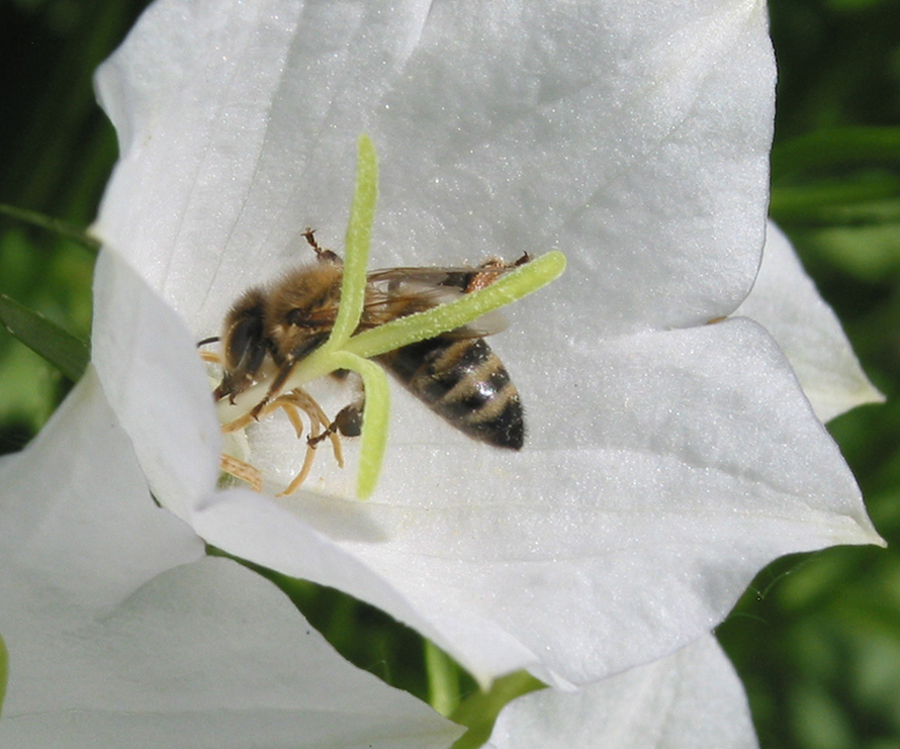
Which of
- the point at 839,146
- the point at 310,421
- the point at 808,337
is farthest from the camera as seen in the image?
the point at 839,146

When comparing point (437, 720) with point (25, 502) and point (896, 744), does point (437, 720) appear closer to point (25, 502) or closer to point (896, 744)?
point (25, 502)

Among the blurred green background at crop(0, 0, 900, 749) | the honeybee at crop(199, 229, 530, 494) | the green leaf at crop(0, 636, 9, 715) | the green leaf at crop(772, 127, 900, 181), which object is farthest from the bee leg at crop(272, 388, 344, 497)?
the green leaf at crop(772, 127, 900, 181)

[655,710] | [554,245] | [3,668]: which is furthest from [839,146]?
[3,668]

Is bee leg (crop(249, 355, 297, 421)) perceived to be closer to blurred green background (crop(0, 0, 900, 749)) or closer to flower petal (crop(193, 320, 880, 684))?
flower petal (crop(193, 320, 880, 684))

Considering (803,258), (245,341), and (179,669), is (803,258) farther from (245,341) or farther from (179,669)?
(179,669)

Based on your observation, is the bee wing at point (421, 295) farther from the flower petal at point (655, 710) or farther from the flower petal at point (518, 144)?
the flower petal at point (655, 710)

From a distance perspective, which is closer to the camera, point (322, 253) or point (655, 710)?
point (655, 710)

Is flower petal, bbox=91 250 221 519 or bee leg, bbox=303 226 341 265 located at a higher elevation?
flower petal, bbox=91 250 221 519
